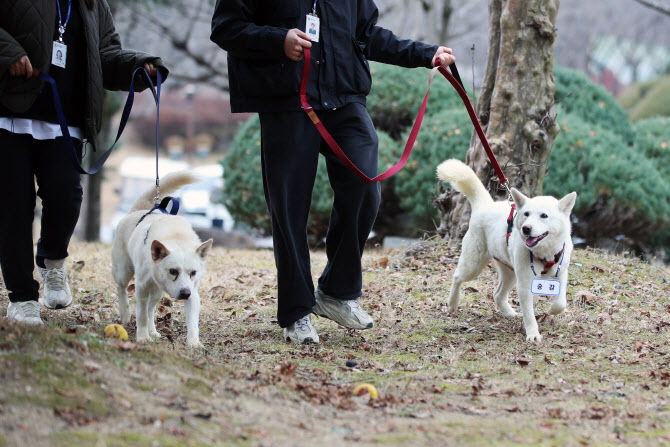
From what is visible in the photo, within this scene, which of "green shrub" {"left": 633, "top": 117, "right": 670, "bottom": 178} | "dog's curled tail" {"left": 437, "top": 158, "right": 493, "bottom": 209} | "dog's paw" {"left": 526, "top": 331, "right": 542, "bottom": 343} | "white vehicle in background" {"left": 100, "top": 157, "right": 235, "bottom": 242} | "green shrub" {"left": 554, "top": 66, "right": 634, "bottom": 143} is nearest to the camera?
"dog's paw" {"left": 526, "top": 331, "right": 542, "bottom": 343}

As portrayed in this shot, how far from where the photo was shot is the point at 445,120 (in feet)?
29.8

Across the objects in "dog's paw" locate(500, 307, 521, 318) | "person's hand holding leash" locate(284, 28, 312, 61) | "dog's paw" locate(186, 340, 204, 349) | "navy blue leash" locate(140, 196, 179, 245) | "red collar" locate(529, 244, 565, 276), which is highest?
"person's hand holding leash" locate(284, 28, 312, 61)

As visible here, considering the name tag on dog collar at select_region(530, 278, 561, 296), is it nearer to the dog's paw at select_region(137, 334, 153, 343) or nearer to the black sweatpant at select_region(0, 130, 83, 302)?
the dog's paw at select_region(137, 334, 153, 343)

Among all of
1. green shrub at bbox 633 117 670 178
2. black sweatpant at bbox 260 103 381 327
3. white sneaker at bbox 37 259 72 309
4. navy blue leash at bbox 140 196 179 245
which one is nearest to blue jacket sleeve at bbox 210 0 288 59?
black sweatpant at bbox 260 103 381 327

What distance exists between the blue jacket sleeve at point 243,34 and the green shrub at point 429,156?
5.00 metres

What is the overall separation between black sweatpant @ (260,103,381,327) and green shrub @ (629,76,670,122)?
565 inches

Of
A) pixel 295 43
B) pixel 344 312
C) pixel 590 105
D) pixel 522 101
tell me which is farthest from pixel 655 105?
pixel 295 43

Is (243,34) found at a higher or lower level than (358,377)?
higher

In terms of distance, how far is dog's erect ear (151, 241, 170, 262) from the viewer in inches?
152

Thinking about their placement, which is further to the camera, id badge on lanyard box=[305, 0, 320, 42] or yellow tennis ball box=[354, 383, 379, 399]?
id badge on lanyard box=[305, 0, 320, 42]

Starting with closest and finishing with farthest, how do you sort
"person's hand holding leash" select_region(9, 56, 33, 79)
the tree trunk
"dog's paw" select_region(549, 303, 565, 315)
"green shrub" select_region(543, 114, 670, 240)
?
"person's hand holding leash" select_region(9, 56, 33, 79) < "dog's paw" select_region(549, 303, 565, 315) < the tree trunk < "green shrub" select_region(543, 114, 670, 240)

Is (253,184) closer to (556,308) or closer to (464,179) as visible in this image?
(464,179)

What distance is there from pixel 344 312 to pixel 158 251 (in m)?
1.19

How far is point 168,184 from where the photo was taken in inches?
190
